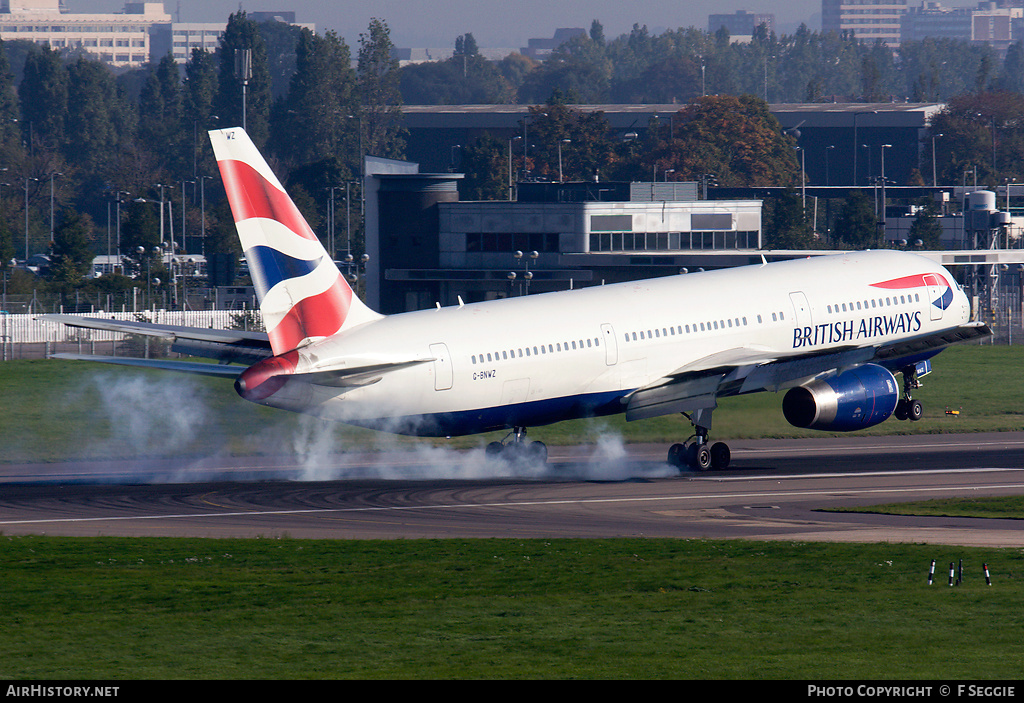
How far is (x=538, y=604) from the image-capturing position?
1028 inches

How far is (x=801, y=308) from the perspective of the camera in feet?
163

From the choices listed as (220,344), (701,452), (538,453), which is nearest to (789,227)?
(701,452)

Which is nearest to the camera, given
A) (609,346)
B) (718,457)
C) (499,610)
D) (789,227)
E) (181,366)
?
(499,610)

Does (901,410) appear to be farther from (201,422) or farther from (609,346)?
(201,422)

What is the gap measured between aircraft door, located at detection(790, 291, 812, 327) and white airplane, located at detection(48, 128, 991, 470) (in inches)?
3.0

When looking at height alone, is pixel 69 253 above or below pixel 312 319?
above

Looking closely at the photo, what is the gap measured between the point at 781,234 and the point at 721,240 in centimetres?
2917

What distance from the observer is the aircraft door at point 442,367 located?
135ft

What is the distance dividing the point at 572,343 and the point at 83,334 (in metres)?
64.1

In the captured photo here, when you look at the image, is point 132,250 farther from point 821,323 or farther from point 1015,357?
point 821,323

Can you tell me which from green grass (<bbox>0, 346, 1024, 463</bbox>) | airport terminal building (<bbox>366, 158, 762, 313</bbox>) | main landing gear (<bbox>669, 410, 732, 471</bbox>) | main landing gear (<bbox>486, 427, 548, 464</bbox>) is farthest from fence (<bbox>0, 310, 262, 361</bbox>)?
main landing gear (<bbox>669, 410, 732, 471</bbox>)

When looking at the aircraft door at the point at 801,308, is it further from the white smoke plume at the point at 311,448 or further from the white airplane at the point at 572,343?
the white smoke plume at the point at 311,448

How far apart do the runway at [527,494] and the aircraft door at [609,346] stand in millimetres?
3749

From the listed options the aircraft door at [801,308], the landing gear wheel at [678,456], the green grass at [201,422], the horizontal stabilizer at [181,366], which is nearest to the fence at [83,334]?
the green grass at [201,422]
